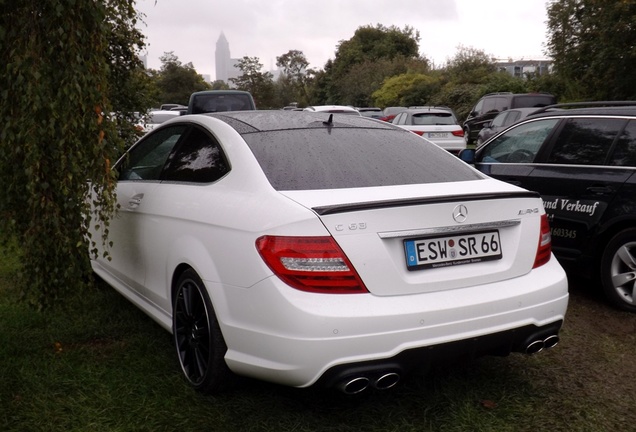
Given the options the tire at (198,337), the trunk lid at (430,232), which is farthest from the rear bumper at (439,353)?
the tire at (198,337)

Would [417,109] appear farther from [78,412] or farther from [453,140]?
[78,412]

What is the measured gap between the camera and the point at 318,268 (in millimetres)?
2945

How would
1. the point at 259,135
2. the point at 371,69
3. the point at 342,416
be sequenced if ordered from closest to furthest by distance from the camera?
the point at 342,416 → the point at 259,135 → the point at 371,69

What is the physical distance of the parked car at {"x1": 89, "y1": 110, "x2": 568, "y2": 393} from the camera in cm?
295

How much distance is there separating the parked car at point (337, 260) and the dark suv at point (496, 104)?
57.9 feet

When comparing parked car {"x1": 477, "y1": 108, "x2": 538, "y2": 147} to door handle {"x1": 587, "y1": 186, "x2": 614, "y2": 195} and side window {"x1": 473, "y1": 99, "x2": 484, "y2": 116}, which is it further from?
door handle {"x1": 587, "y1": 186, "x2": 614, "y2": 195}

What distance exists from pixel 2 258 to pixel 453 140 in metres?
13.0

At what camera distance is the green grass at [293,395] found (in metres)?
3.33

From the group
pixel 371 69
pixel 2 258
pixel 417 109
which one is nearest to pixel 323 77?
pixel 371 69

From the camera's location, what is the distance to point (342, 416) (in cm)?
341

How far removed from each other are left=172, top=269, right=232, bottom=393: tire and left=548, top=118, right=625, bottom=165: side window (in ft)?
11.3

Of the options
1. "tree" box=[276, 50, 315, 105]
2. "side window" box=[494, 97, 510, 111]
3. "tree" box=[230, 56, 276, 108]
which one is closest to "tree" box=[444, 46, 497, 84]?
"tree" box=[230, 56, 276, 108]

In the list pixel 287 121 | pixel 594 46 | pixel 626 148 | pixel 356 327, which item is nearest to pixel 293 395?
pixel 356 327

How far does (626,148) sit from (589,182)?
0.37 meters
